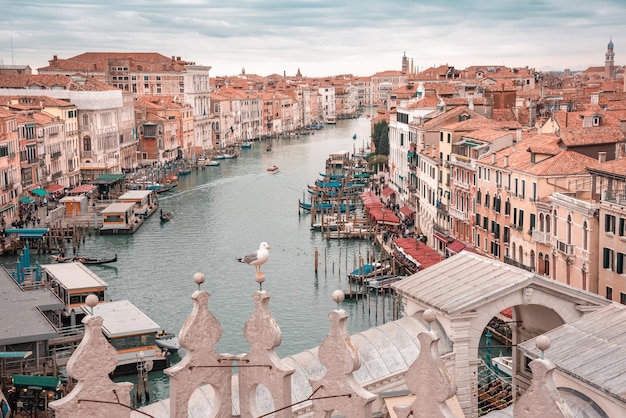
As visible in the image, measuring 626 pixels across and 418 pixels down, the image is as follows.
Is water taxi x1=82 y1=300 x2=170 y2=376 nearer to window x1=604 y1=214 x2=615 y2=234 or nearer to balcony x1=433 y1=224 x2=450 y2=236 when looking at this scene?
window x1=604 y1=214 x2=615 y2=234

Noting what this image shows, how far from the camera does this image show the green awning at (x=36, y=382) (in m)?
11.8

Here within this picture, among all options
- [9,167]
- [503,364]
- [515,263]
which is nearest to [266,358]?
[503,364]

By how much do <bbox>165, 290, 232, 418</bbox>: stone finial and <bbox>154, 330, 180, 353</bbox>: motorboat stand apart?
36.6ft

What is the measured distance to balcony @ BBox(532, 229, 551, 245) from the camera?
53.1 feet

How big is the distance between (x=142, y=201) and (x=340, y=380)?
27.2 metres

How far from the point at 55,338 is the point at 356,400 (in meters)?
10.5

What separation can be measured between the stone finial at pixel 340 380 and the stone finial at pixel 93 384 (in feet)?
2.29

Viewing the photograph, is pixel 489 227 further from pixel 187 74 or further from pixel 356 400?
pixel 187 74

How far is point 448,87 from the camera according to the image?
33281mm

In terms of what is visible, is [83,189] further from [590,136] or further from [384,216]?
[590,136]

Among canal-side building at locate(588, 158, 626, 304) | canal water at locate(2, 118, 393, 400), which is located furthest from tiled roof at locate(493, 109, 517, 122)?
canal-side building at locate(588, 158, 626, 304)

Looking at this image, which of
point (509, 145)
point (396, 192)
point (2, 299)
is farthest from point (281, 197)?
point (2, 299)

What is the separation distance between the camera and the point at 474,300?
686cm

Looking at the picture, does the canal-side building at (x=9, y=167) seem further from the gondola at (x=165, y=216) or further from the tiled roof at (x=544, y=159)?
the tiled roof at (x=544, y=159)
